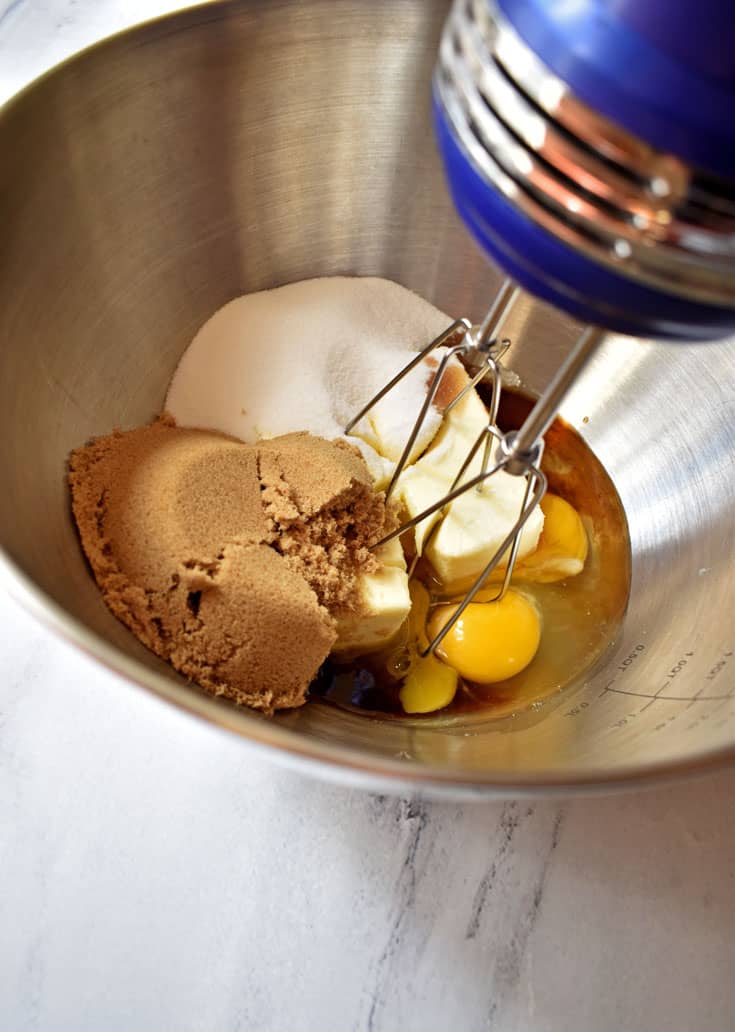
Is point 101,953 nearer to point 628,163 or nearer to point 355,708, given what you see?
point 355,708

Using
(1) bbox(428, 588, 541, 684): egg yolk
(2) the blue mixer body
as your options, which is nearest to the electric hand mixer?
(2) the blue mixer body

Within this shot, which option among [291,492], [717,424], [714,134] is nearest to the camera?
[714,134]

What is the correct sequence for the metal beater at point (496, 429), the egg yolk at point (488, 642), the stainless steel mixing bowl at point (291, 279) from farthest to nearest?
the egg yolk at point (488, 642) < the stainless steel mixing bowl at point (291, 279) < the metal beater at point (496, 429)

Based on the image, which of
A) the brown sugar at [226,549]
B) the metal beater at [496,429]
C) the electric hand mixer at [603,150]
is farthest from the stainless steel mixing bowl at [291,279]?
the electric hand mixer at [603,150]

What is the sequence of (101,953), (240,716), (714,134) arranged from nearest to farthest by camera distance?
(714,134), (240,716), (101,953)

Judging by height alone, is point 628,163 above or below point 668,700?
above

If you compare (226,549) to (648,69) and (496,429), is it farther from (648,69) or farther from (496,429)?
(648,69)

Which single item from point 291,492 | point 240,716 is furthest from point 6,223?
point 240,716

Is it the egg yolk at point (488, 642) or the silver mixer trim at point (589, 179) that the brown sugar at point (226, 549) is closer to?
the egg yolk at point (488, 642)
